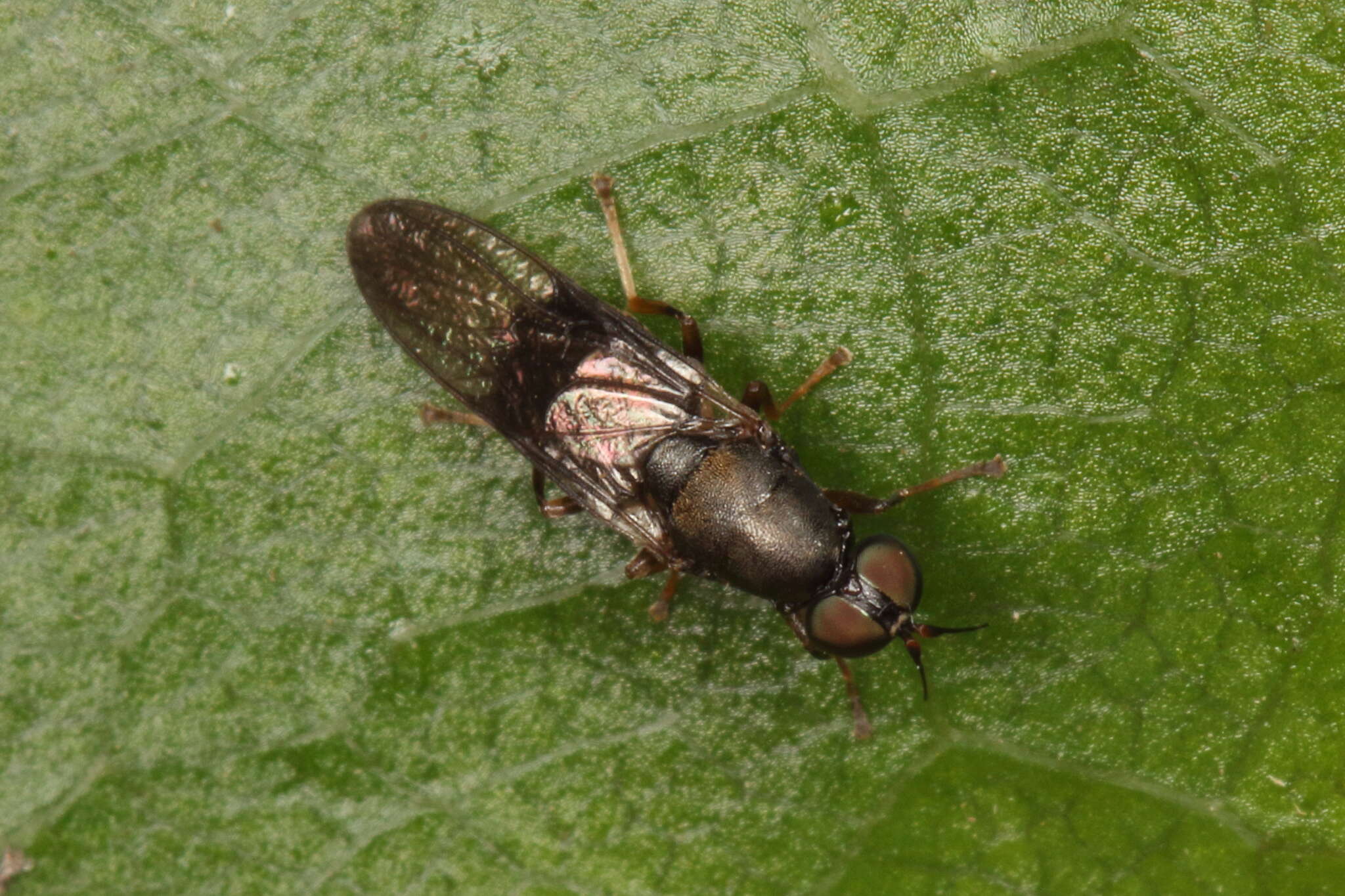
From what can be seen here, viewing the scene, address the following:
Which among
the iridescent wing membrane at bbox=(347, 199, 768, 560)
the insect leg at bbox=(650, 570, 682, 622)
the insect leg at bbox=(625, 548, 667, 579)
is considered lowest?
the insect leg at bbox=(650, 570, 682, 622)

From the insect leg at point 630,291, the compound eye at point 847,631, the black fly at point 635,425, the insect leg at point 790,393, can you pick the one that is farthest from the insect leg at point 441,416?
the compound eye at point 847,631

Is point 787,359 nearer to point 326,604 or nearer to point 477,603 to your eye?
point 477,603

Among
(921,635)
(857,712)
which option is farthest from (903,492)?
(857,712)

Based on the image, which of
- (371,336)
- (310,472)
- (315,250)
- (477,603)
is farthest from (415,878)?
(315,250)

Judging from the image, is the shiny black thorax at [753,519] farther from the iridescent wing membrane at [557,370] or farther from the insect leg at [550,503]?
the insect leg at [550,503]

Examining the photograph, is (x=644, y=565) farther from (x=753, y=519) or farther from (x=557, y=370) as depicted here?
(x=557, y=370)

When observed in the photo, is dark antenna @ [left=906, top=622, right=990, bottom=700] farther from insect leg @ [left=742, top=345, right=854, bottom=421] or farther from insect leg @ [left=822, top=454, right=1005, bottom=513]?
insect leg @ [left=742, top=345, right=854, bottom=421]

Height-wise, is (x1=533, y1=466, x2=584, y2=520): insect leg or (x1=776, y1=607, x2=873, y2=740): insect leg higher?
(x1=533, y1=466, x2=584, y2=520): insect leg

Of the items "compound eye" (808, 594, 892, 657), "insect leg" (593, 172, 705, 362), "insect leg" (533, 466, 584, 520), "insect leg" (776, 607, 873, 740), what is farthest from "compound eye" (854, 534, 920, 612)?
A: "insect leg" (533, 466, 584, 520)
